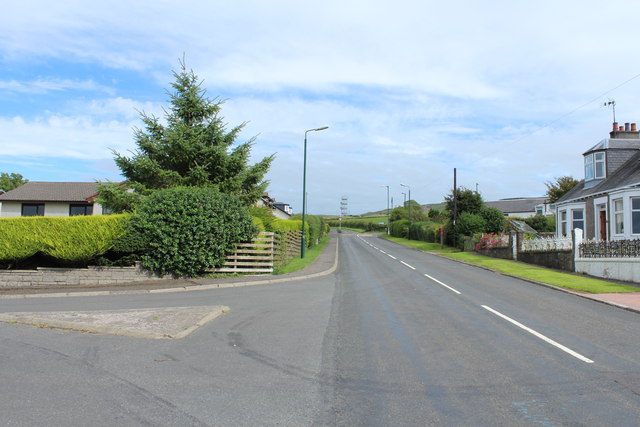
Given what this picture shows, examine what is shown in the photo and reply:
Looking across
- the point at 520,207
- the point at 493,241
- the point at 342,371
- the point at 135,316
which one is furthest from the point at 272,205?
the point at 520,207

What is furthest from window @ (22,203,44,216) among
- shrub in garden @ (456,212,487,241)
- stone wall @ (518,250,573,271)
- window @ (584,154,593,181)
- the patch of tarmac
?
window @ (584,154,593,181)

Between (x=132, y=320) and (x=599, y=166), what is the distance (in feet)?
94.1

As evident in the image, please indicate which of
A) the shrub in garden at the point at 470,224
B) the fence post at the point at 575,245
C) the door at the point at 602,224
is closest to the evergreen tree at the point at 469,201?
the shrub in garden at the point at 470,224

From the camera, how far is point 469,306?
11031 millimetres

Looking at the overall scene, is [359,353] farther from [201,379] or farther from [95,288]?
[95,288]

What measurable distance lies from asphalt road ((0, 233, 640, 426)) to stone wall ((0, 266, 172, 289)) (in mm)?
7755

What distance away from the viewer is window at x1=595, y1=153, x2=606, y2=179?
28.0 m

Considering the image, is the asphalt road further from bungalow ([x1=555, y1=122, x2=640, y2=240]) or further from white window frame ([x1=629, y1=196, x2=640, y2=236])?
bungalow ([x1=555, y1=122, x2=640, y2=240])

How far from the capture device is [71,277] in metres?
16.3

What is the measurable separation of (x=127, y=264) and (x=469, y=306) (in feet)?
38.9

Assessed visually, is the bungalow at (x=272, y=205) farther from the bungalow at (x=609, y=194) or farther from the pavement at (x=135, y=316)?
the bungalow at (x=609, y=194)

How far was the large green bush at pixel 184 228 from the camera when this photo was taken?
629 inches

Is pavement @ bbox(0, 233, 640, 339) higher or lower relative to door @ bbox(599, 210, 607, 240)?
lower

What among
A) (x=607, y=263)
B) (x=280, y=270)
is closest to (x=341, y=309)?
(x=280, y=270)
